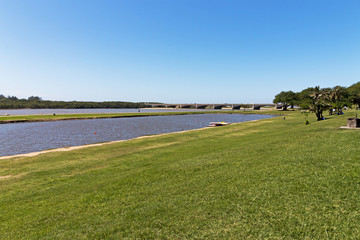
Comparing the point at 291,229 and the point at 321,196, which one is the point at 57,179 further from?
the point at 321,196

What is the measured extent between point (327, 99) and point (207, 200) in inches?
2164

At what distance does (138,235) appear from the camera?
6090mm

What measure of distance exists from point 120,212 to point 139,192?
1.75m

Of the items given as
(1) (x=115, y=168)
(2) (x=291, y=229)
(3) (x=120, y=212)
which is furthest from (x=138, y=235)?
(1) (x=115, y=168)

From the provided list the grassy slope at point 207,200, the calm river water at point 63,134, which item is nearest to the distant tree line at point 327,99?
the calm river water at point 63,134

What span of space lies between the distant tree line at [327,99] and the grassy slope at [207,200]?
31.3m

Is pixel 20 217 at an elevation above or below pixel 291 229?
below

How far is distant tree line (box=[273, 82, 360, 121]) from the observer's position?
130 ft

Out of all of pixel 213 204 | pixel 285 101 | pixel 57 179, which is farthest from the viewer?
pixel 285 101

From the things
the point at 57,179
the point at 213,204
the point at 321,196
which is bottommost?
the point at 57,179

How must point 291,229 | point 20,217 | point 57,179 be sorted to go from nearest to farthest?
point 291,229 → point 20,217 → point 57,179

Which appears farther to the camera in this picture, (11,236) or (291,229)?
(11,236)

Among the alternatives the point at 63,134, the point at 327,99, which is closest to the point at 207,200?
the point at 63,134

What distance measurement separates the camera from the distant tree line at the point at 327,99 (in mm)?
39625
